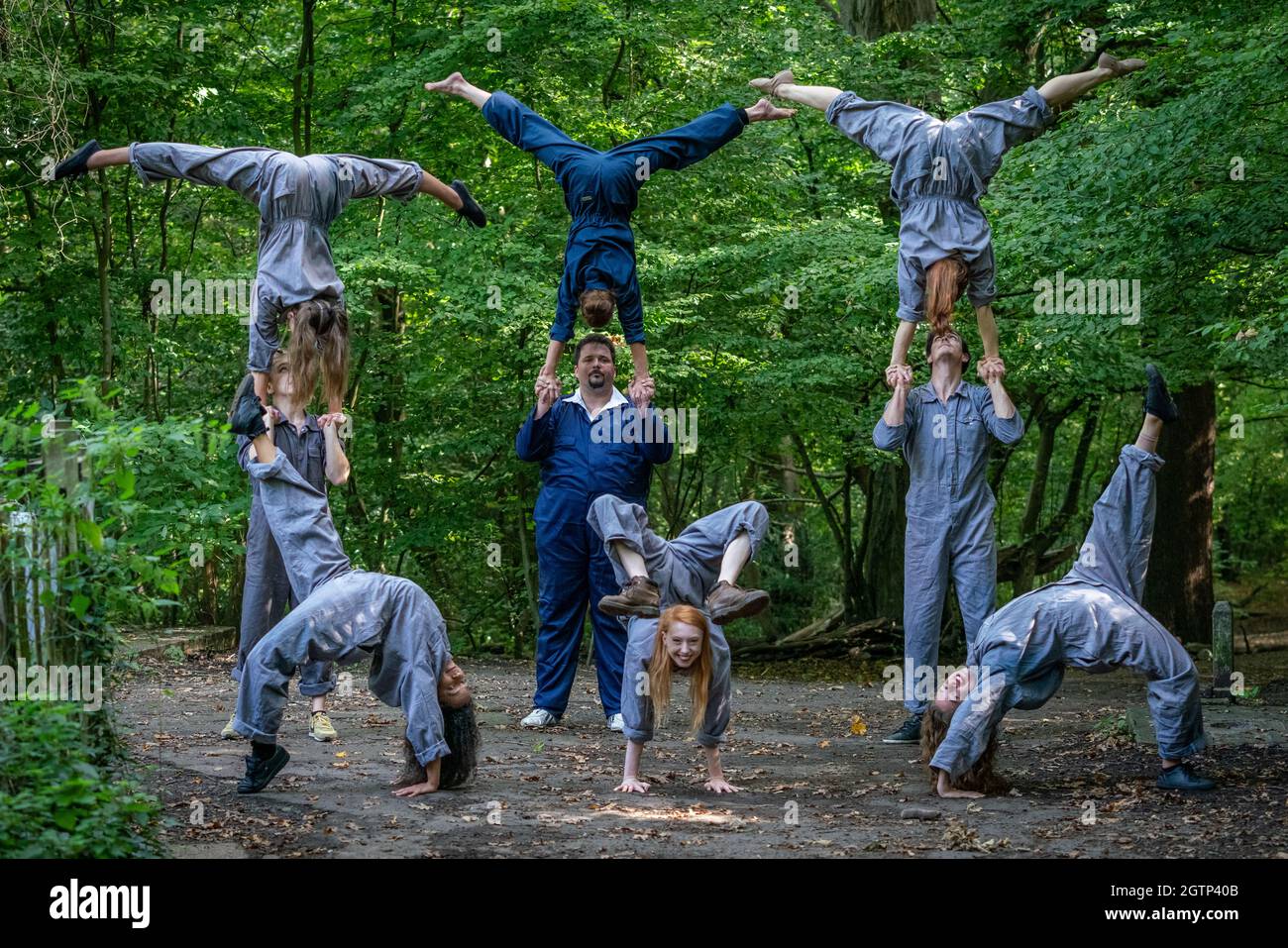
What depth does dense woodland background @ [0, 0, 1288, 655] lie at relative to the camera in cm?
1148

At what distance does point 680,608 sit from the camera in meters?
6.47

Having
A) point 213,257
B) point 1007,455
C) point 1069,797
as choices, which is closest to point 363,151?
point 213,257

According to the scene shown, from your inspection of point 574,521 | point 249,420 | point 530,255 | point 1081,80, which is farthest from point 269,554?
point 530,255

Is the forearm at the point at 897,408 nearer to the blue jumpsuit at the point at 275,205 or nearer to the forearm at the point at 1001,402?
the forearm at the point at 1001,402

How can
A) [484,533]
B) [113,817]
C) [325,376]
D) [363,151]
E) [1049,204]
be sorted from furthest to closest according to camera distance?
[484,533]
[363,151]
[1049,204]
[325,376]
[113,817]

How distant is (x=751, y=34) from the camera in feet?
45.4

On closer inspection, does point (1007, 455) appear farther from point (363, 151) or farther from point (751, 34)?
point (363, 151)

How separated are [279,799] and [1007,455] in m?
11.0

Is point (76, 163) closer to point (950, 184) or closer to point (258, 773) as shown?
point (258, 773)

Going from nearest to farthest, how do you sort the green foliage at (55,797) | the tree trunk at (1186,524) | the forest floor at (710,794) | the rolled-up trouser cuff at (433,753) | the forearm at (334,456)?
the green foliage at (55,797) < the forest floor at (710,794) < the rolled-up trouser cuff at (433,753) < the forearm at (334,456) < the tree trunk at (1186,524)

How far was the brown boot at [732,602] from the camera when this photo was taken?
6441 mm

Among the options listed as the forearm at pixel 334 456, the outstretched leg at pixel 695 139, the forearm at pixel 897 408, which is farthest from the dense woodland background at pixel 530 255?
the forearm at pixel 334 456

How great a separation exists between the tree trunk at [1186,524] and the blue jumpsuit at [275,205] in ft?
33.7

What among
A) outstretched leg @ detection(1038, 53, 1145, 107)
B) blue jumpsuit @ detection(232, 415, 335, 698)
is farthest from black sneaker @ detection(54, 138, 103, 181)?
outstretched leg @ detection(1038, 53, 1145, 107)
